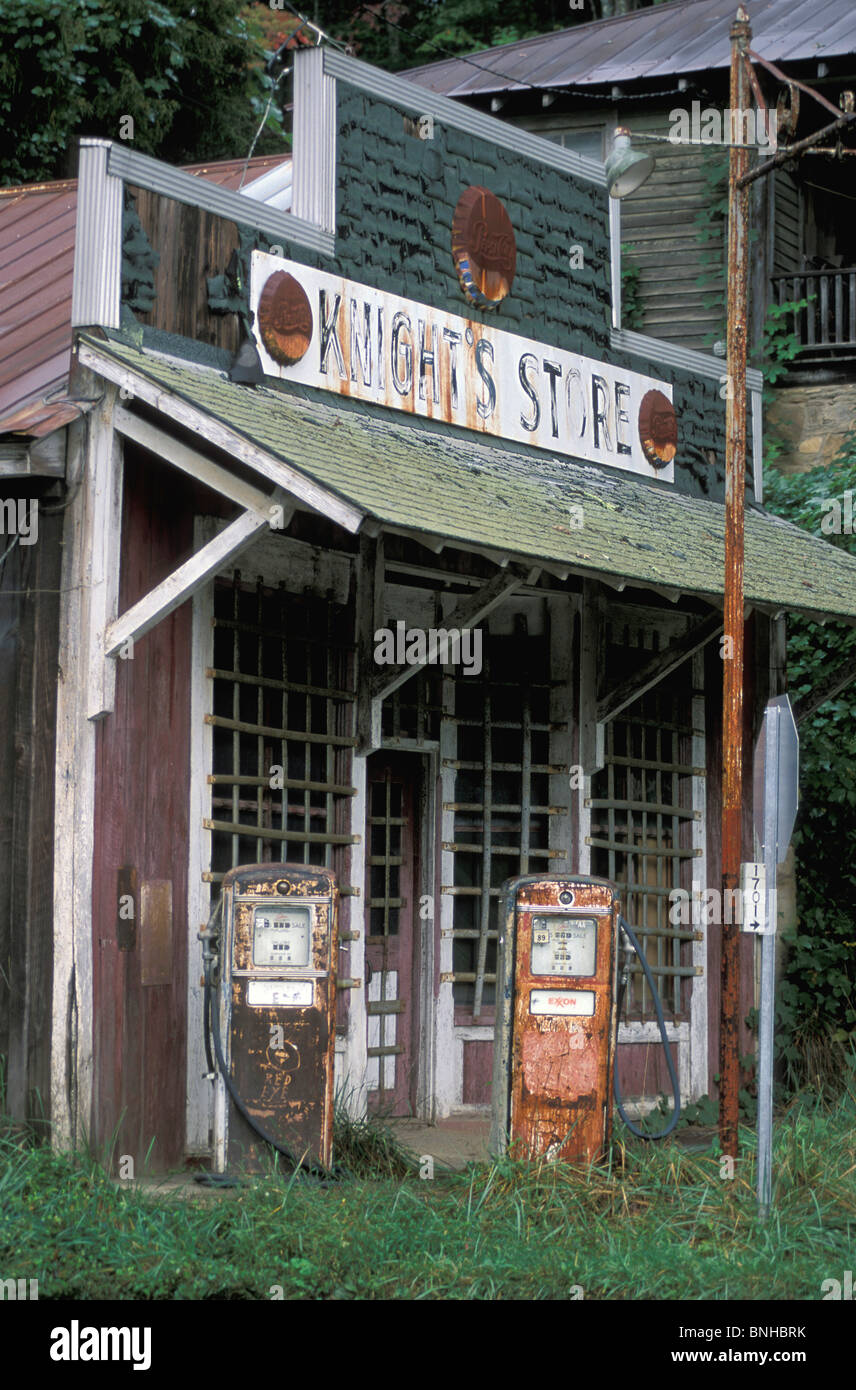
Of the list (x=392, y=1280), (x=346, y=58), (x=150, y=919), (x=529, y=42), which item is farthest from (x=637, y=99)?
(x=392, y=1280)

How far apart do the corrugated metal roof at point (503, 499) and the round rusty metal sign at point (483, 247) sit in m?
0.98

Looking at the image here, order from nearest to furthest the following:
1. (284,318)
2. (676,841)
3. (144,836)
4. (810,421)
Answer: (144,836)
(284,318)
(676,841)
(810,421)

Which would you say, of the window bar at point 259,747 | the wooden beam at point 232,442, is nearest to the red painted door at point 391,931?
the window bar at point 259,747

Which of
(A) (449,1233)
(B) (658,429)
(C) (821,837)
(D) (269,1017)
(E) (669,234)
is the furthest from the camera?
(E) (669,234)

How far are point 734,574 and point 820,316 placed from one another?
12.4m

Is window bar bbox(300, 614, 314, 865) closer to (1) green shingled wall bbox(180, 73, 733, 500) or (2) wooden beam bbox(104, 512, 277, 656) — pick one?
(1) green shingled wall bbox(180, 73, 733, 500)

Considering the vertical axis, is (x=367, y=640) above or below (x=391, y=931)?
above

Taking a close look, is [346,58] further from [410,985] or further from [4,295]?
[410,985]

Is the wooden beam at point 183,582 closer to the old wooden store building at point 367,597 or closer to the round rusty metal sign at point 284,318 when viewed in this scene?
the old wooden store building at point 367,597

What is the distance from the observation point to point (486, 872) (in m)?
11.3

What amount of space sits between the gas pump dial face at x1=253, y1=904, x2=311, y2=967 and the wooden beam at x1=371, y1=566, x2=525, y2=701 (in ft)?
Result: 6.65

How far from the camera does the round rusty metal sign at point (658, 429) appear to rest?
12.6 meters

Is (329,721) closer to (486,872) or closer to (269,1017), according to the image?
(486,872)

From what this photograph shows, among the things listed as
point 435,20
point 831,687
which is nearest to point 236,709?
point 831,687
